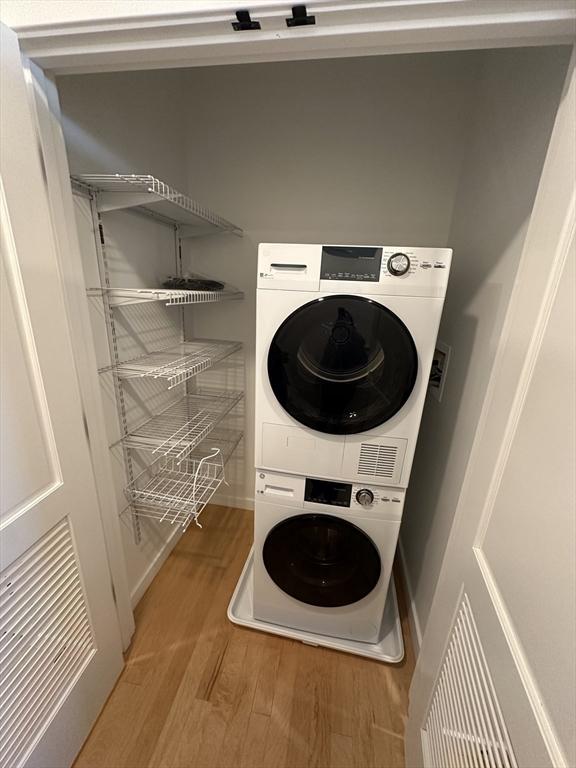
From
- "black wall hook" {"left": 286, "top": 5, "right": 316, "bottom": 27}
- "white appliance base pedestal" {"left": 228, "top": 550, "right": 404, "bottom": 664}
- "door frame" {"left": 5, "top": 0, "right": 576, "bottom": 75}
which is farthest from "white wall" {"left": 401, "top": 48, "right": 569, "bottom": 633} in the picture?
"black wall hook" {"left": 286, "top": 5, "right": 316, "bottom": 27}

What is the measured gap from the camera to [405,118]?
60.6 inches

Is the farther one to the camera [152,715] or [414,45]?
[152,715]

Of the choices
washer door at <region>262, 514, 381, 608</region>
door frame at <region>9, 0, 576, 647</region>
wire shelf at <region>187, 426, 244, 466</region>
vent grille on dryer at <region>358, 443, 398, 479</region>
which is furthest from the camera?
wire shelf at <region>187, 426, 244, 466</region>

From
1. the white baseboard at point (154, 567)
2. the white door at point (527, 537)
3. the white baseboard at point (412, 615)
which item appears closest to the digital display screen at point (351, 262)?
the white door at point (527, 537)

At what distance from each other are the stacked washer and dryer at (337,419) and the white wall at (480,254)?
8.5 inches

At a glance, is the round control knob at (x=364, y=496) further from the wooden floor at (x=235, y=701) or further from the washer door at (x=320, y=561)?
the wooden floor at (x=235, y=701)

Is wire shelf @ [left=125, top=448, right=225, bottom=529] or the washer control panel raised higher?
the washer control panel

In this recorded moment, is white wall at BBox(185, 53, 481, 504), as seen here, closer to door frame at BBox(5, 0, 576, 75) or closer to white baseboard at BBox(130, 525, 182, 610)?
door frame at BBox(5, 0, 576, 75)

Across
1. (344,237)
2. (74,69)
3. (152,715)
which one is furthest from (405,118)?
(152,715)

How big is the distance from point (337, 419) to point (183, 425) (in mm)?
910

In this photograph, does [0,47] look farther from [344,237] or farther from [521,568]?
[521,568]

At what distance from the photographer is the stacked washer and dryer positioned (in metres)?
1.04

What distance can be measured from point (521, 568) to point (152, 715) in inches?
59.0

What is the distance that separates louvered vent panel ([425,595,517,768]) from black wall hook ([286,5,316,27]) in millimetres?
1383
